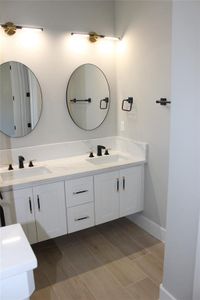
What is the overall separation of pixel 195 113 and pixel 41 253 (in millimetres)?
1984

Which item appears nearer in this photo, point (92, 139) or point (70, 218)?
point (70, 218)

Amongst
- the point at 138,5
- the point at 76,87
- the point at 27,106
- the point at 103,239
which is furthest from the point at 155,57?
the point at 103,239

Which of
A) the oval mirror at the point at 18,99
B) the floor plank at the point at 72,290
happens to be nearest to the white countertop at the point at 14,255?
the floor plank at the point at 72,290

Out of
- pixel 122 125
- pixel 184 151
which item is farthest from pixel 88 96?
pixel 184 151

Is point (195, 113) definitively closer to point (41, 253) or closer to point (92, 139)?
point (92, 139)

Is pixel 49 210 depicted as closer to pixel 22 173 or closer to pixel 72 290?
pixel 22 173

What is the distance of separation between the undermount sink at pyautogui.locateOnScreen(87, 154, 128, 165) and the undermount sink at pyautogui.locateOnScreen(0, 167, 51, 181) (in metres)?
0.52

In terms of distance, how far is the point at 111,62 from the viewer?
9.64 ft

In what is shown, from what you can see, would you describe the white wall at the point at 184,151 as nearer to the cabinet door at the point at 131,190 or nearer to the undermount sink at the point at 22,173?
the cabinet door at the point at 131,190

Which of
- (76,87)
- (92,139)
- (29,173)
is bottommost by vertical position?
(29,173)

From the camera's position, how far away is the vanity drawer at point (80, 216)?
237cm

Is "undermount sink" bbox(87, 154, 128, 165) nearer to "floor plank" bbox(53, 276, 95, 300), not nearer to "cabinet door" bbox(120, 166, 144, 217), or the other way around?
"cabinet door" bbox(120, 166, 144, 217)

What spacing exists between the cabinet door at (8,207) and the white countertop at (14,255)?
47.8 inches

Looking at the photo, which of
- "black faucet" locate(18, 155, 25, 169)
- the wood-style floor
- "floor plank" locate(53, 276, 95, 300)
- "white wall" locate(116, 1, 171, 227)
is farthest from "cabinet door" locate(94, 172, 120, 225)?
"black faucet" locate(18, 155, 25, 169)
